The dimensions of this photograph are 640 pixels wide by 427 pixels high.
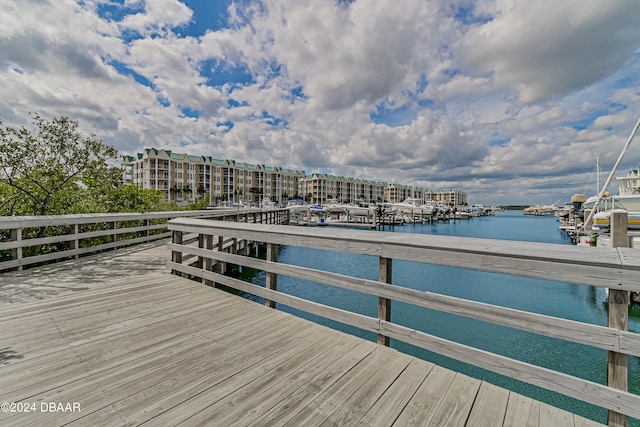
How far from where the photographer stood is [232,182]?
266 ft

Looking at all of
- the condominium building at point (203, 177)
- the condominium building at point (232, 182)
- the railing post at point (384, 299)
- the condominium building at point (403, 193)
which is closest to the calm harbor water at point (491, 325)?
the railing post at point (384, 299)

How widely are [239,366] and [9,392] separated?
157 cm

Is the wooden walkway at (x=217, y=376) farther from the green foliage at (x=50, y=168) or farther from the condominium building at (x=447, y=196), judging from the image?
the condominium building at (x=447, y=196)

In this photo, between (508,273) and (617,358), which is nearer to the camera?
(617,358)

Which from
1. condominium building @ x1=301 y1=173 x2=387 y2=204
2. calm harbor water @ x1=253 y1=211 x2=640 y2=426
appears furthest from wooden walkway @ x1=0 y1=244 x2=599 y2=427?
condominium building @ x1=301 y1=173 x2=387 y2=204

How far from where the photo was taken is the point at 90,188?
1015 centimetres

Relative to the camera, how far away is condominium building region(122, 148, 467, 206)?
65.6 meters

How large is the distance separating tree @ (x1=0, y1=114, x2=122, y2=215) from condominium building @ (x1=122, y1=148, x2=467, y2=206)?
3542 centimetres

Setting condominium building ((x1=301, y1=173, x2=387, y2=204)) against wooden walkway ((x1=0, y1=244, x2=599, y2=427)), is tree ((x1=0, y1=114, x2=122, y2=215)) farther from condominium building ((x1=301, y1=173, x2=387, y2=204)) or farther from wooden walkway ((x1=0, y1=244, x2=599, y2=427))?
condominium building ((x1=301, y1=173, x2=387, y2=204))

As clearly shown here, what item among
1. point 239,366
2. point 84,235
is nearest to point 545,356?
point 239,366

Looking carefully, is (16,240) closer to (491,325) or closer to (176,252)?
(176,252)

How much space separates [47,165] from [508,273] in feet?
35.1

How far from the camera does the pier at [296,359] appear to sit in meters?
1.77

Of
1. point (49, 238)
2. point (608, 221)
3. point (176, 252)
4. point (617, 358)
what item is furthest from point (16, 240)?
point (608, 221)
